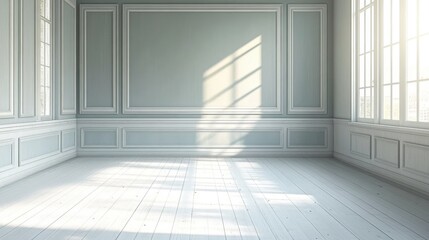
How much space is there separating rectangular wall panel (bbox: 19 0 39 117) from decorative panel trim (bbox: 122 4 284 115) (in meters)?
2.10

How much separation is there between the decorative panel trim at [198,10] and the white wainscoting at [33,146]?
1.27 m

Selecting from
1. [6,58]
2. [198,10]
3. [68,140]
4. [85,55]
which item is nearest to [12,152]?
[6,58]

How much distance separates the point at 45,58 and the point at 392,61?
5075mm

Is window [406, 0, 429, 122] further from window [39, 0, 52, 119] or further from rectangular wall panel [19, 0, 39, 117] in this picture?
window [39, 0, 52, 119]

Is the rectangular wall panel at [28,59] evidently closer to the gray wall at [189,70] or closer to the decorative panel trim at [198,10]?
the gray wall at [189,70]

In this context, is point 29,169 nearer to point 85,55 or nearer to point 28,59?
point 28,59

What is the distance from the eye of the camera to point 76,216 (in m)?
3.70

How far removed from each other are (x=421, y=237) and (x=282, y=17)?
224 inches

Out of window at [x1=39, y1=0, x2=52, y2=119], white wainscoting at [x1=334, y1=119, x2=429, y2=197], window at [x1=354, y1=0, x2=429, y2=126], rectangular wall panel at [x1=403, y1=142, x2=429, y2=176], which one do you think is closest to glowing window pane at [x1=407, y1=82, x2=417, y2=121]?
Answer: window at [x1=354, y1=0, x2=429, y2=126]

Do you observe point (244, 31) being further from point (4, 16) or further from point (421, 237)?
point (421, 237)

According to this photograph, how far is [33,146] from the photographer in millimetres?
6082

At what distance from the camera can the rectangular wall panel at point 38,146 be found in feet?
18.9

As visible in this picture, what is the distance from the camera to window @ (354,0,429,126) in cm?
476

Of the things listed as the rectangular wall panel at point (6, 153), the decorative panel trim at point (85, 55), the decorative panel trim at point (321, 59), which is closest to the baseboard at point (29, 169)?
the rectangular wall panel at point (6, 153)
